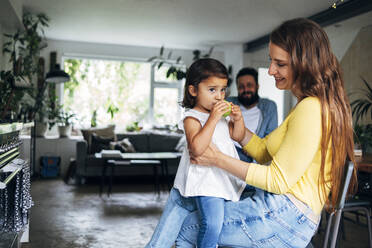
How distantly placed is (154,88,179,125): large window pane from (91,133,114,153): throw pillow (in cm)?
254

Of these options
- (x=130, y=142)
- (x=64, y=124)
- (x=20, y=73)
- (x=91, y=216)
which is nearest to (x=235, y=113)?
(x=20, y=73)

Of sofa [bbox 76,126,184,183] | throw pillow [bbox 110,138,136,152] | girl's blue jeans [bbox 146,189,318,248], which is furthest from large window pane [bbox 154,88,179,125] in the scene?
girl's blue jeans [bbox 146,189,318,248]

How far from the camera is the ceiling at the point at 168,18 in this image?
5566 millimetres

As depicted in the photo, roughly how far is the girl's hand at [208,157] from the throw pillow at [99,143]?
5.61m

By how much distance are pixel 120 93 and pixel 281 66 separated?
8137 mm

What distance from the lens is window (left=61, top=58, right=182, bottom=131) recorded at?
8.79 meters

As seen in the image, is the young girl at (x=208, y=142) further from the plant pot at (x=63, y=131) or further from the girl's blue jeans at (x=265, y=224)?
the plant pot at (x=63, y=131)

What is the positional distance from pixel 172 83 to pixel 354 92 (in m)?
4.37

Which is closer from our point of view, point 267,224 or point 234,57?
point 267,224

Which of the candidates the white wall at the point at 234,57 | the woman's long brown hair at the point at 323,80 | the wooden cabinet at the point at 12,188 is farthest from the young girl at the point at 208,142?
the white wall at the point at 234,57

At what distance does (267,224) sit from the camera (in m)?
1.24

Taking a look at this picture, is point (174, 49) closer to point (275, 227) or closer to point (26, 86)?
point (26, 86)

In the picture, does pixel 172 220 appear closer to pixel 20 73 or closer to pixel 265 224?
pixel 265 224

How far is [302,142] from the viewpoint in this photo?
3.82 feet
